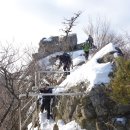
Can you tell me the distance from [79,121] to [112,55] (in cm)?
364

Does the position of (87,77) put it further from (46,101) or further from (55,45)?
(55,45)

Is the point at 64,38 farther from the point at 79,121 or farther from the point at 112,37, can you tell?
the point at 79,121

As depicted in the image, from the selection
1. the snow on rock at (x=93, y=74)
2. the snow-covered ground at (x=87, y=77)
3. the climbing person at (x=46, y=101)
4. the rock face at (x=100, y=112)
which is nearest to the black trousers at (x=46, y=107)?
the climbing person at (x=46, y=101)

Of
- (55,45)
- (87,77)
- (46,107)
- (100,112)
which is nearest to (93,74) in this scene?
(87,77)

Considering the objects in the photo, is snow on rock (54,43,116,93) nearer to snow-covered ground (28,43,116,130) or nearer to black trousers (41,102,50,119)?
snow-covered ground (28,43,116,130)

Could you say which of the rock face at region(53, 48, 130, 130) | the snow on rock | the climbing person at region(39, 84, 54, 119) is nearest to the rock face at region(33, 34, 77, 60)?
the snow on rock

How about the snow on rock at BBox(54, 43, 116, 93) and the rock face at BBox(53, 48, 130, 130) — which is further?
the snow on rock at BBox(54, 43, 116, 93)

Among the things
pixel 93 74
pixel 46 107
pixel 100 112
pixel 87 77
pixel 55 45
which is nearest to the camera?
pixel 100 112

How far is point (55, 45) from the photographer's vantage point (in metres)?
44.2

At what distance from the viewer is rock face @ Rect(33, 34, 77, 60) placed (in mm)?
42625

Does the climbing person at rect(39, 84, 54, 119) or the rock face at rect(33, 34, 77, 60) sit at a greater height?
Result: the rock face at rect(33, 34, 77, 60)

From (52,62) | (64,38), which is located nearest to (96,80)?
(52,62)

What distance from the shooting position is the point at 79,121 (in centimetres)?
1648

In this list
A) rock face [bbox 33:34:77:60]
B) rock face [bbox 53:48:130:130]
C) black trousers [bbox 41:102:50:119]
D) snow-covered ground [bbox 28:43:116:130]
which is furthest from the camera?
rock face [bbox 33:34:77:60]
